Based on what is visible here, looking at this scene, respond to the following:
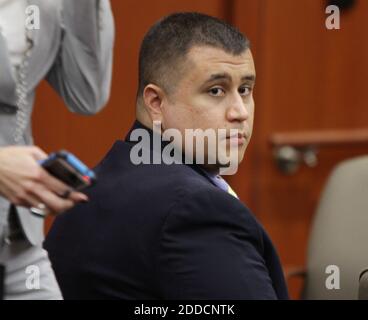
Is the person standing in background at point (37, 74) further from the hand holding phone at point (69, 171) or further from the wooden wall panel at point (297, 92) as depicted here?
the wooden wall panel at point (297, 92)

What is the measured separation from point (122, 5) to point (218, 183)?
1734 mm

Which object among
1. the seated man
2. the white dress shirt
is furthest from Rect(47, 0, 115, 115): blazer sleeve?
the seated man

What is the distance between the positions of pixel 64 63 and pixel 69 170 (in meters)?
0.96

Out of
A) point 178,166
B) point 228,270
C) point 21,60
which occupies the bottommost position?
point 228,270

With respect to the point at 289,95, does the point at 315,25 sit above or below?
above

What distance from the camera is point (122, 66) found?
12.3 feet

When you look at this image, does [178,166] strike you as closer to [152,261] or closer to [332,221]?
[152,261]

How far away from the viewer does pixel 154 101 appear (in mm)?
2098

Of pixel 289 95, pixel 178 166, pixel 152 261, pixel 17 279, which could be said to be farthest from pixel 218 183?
pixel 289 95

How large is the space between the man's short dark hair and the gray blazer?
0.34 meters

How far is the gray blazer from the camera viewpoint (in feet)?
7.61

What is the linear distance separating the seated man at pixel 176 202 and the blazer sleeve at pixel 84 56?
13.9 inches

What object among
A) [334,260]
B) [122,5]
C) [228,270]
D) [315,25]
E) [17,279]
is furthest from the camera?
[315,25]

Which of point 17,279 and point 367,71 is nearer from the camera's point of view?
point 17,279
